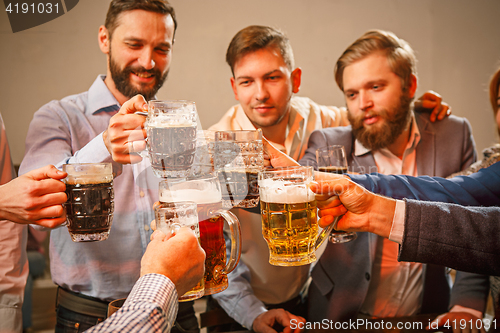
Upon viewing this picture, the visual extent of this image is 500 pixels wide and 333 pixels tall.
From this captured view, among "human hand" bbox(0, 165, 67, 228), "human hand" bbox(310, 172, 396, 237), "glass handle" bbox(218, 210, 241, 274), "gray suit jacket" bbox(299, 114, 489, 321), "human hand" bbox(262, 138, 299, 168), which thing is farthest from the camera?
"gray suit jacket" bbox(299, 114, 489, 321)

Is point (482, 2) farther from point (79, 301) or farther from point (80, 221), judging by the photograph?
point (79, 301)

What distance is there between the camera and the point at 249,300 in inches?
72.6

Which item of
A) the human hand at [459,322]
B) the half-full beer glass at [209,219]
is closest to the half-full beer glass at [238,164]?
the half-full beer glass at [209,219]

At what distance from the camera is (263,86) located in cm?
176

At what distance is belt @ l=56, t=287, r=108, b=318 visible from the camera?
5.19 feet

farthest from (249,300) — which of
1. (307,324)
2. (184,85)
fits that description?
(184,85)

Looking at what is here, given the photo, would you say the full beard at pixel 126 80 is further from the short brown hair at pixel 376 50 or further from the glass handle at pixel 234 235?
the short brown hair at pixel 376 50

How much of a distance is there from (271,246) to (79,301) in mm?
975

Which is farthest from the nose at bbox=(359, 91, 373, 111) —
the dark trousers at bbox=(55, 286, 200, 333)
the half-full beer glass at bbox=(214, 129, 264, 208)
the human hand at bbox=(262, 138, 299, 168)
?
the dark trousers at bbox=(55, 286, 200, 333)

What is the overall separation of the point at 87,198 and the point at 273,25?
51.2 inches

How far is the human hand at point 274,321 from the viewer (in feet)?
5.71

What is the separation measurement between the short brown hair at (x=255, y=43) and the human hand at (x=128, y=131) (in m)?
0.67

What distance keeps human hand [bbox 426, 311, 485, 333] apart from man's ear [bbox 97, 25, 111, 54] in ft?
6.45

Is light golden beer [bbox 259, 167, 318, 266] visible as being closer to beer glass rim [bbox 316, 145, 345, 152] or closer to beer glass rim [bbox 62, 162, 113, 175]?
beer glass rim [bbox 62, 162, 113, 175]
